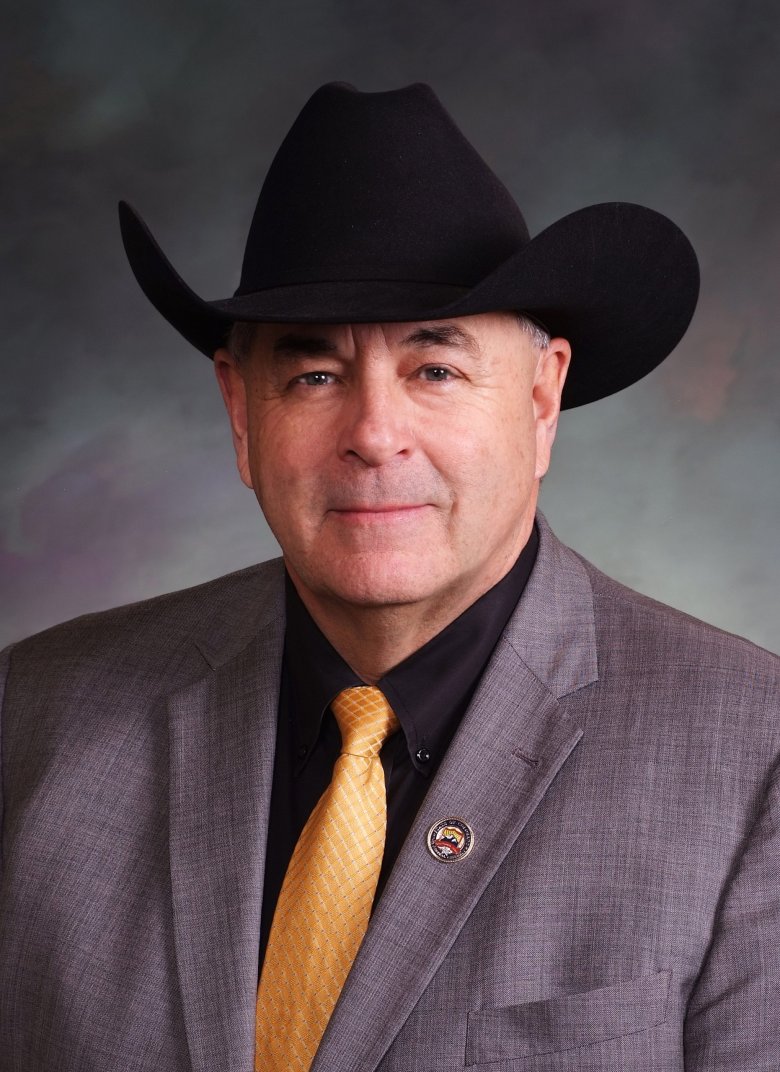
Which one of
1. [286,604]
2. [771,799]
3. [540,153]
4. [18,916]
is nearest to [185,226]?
[540,153]

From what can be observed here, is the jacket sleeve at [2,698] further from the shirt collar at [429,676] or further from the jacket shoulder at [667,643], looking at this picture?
the jacket shoulder at [667,643]

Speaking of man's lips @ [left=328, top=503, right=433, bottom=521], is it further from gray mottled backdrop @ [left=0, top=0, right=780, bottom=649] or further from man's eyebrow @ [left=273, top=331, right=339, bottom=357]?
gray mottled backdrop @ [left=0, top=0, right=780, bottom=649]

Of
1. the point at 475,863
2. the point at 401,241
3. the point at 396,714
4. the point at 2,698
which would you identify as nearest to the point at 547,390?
the point at 401,241

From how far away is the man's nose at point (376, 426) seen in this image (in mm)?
2773

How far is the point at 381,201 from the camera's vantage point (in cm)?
293

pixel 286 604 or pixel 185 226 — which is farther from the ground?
pixel 185 226

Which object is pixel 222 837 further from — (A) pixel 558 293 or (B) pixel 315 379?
(A) pixel 558 293

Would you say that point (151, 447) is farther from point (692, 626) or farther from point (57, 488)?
point (692, 626)

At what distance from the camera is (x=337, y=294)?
9.45 ft

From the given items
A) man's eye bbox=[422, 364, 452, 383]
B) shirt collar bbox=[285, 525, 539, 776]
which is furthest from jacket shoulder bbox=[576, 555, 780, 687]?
→ man's eye bbox=[422, 364, 452, 383]

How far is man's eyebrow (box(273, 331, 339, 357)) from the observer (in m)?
2.87

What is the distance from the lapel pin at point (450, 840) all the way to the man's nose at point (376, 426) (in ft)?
2.05

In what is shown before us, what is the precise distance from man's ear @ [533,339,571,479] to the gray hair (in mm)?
28

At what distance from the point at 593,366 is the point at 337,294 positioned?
0.63 m
